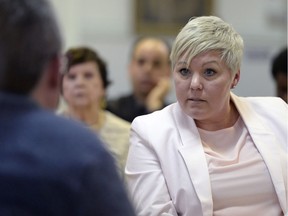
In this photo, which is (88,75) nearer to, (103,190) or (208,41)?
(208,41)

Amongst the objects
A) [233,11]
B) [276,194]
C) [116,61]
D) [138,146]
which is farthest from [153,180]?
[233,11]

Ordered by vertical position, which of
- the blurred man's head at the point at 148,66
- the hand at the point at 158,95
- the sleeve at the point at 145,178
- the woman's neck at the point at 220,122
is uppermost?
the woman's neck at the point at 220,122

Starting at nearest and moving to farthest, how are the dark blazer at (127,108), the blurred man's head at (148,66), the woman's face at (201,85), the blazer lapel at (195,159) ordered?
the blazer lapel at (195,159), the woman's face at (201,85), the dark blazer at (127,108), the blurred man's head at (148,66)

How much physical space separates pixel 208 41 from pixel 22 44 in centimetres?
120

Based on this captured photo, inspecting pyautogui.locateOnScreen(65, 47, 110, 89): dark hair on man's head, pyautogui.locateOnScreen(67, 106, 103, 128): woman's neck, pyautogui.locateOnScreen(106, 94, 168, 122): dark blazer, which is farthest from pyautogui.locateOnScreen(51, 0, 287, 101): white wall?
pyautogui.locateOnScreen(67, 106, 103, 128): woman's neck

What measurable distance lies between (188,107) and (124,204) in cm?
119

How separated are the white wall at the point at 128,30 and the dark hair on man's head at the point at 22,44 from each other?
157 inches

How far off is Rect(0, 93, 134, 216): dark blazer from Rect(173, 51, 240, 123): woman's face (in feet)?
3.94

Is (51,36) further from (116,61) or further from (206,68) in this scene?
(116,61)

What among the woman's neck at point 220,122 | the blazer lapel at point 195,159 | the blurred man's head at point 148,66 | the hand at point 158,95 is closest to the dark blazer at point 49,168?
the blazer lapel at point 195,159

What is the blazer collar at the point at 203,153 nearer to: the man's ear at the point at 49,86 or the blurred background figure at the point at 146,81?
the man's ear at the point at 49,86

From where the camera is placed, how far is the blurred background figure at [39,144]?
1135mm

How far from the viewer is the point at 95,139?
3.89 ft

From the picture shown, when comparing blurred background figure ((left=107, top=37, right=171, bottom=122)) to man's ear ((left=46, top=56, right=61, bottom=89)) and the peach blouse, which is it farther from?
man's ear ((left=46, top=56, right=61, bottom=89))
